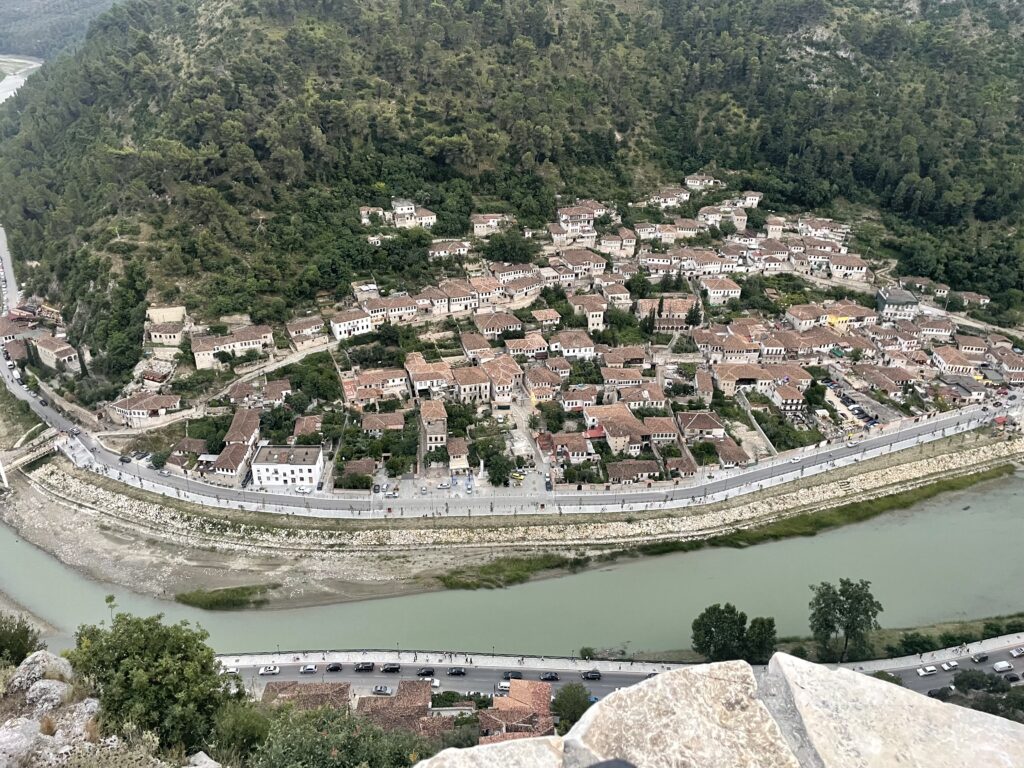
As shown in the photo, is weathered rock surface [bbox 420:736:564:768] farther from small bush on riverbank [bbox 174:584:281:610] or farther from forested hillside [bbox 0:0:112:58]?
forested hillside [bbox 0:0:112:58]

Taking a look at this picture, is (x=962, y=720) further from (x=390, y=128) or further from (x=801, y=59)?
(x=801, y=59)

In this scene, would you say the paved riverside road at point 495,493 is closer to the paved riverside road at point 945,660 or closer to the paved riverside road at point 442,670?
the paved riverside road at point 442,670

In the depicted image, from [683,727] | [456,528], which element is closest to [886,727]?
[683,727]

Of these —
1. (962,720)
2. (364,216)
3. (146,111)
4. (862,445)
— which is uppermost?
(962,720)

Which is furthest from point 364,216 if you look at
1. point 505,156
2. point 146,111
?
point 146,111

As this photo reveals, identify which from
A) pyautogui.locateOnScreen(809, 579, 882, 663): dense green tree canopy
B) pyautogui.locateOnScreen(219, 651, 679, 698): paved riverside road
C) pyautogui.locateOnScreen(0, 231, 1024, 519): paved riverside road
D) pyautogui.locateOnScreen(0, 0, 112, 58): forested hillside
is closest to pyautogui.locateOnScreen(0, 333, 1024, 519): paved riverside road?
pyautogui.locateOnScreen(0, 231, 1024, 519): paved riverside road

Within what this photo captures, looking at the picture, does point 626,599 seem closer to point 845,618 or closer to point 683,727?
point 845,618

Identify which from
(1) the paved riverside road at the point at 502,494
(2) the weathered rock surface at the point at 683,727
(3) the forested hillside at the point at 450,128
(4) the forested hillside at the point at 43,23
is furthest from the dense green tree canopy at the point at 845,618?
(4) the forested hillside at the point at 43,23
